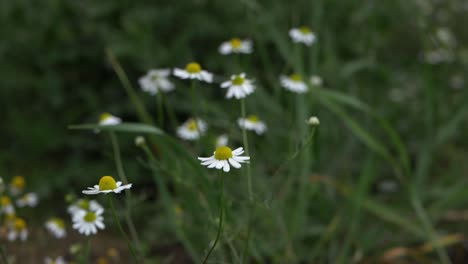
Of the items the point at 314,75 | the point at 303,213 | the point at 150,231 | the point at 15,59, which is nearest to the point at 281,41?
the point at 314,75

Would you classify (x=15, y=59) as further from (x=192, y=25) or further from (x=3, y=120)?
(x=192, y=25)

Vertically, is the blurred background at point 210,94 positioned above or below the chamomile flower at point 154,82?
below

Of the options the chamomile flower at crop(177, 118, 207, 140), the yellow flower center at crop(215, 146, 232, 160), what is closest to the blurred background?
the chamomile flower at crop(177, 118, 207, 140)

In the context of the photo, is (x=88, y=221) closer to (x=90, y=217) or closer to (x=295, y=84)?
(x=90, y=217)

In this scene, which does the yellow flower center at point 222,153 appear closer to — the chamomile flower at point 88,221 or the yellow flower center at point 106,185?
the yellow flower center at point 106,185

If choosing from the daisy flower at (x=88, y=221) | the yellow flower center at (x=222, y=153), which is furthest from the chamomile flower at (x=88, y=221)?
the yellow flower center at (x=222, y=153)

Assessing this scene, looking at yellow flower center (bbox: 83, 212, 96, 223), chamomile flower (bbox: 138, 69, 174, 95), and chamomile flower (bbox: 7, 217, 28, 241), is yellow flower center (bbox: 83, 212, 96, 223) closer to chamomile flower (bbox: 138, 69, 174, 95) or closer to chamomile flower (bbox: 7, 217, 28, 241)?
chamomile flower (bbox: 7, 217, 28, 241)

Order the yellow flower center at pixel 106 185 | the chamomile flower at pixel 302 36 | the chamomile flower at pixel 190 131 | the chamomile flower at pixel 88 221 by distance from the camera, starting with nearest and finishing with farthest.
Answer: the yellow flower center at pixel 106 185
the chamomile flower at pixel 88 221
the chamomile flower at pixel 190 131
the chamomile flower at pixel 302 36

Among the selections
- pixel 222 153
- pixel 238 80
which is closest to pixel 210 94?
pixel 238 80

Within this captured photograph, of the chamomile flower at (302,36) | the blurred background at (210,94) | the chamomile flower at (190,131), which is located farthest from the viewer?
the blurred background at (210,94)
